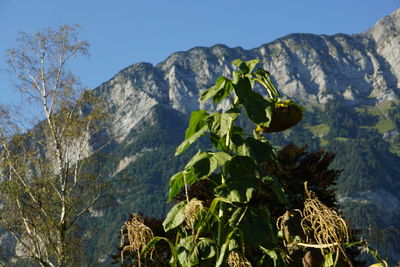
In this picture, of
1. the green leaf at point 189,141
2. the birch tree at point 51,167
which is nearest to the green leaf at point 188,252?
the green leaf at point 189,141

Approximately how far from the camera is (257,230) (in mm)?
2684

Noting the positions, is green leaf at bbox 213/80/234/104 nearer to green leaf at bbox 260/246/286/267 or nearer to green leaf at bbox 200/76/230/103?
green leaf at bbox 200/76/230/103

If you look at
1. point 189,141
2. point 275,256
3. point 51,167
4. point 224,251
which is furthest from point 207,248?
point 51,167

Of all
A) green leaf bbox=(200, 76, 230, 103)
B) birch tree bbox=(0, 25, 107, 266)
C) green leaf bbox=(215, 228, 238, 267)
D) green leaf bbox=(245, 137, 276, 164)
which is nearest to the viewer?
green leaf bbox=(215, 228, 238, 267)

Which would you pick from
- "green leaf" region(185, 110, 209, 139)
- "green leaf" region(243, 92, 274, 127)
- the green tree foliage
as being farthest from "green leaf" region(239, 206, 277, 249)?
"green leaf" region(185, 110, 209, 139)

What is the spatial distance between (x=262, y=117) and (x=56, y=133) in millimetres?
18500

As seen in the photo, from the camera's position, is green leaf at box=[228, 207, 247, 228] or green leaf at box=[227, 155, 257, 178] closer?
green leaf at box=[228, 207, 247, 228]

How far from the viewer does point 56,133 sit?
2028 cm

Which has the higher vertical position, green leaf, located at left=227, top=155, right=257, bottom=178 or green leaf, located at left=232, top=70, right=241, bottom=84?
green leaf, located at left=232, top=70, right=241, bottom=84

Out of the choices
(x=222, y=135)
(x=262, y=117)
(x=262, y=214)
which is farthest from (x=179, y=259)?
(x=262, y=117)

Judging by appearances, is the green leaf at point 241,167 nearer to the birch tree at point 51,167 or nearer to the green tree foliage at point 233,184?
the green tree foliage at point 233,184

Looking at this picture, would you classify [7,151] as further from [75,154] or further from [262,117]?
[262,117]

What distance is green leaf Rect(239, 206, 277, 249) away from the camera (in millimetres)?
2650

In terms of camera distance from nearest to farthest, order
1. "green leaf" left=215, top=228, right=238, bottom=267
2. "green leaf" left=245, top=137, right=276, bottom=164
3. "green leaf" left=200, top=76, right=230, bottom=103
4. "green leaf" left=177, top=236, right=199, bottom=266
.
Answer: "green leaf" left=215, top=228, right=238, bottom=267
"green leaf" left=177, top=236, right=199, bottom=266
"green leaf" left=245, top=137, right=276, bottom=164
"green leaf" left=200, top=76, right=230, bottom=103
